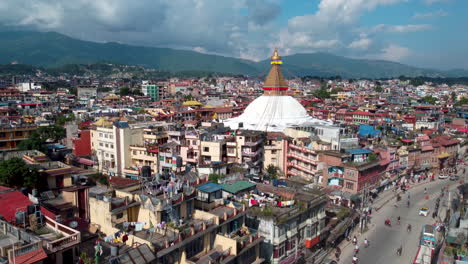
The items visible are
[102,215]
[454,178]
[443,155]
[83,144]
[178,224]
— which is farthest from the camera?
[443,155]

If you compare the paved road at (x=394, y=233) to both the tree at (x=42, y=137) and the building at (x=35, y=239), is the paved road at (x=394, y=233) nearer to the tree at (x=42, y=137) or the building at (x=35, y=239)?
the building at (x=35, y=239)

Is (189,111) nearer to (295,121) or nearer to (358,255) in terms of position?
(295,121)

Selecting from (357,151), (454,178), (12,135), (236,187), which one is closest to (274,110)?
(357,151)

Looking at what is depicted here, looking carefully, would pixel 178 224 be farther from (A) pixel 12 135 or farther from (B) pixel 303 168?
(A) pixel 12 135

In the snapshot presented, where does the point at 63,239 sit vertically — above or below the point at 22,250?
below

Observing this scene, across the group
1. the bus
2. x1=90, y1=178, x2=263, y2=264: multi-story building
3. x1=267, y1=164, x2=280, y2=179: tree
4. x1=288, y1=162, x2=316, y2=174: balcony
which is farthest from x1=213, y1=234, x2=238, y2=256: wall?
x1=288, y1=162, x2=316, y2=174: balcony

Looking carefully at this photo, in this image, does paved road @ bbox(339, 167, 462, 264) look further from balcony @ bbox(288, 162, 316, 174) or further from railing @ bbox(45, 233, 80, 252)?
railing @ bbox(45, 233, 80, 252)

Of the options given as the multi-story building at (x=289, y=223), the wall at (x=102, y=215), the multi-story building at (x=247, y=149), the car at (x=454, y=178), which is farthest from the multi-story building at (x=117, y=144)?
the car at (x=454, y=178)
